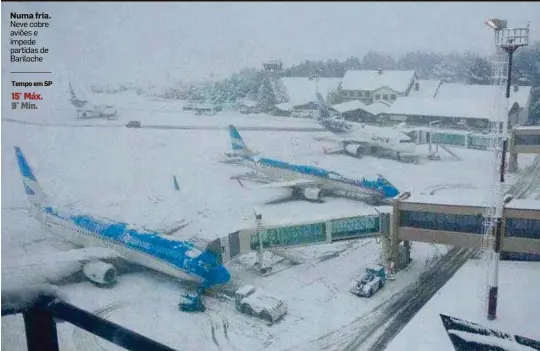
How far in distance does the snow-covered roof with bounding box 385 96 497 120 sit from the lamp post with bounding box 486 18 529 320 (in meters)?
0.94

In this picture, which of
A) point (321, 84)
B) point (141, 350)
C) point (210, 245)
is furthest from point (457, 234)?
point (141, 350)

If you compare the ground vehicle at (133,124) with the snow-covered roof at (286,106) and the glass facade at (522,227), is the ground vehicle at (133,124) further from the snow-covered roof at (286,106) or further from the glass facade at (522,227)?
the glass facade at (522,227)

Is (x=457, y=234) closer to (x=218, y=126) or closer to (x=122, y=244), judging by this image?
(x=218, y=126)

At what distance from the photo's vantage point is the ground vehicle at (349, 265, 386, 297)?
6.37m

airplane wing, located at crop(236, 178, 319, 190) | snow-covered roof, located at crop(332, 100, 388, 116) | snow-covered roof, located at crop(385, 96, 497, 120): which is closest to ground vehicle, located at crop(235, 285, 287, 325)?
snow-covered roof, located at crop(332, 100, 388, 116)

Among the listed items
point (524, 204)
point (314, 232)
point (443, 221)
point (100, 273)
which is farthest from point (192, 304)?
point (524, 204)

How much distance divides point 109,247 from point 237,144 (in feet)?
8.99

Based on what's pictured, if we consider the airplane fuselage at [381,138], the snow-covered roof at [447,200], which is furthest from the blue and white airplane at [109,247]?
the airplane fuselage at [381,138]

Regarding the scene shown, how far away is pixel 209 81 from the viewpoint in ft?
23.3

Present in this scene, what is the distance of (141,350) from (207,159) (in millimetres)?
7011

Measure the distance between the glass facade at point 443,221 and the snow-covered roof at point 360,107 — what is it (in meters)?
1.57

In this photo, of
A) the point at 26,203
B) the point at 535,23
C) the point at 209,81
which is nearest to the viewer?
the point at 535,23

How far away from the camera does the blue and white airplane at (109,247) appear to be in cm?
653

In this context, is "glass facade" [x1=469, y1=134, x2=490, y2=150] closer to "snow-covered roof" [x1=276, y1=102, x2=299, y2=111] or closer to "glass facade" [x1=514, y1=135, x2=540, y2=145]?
"glass facade" [x1=514, y1=135, x2=540, y2=145]
